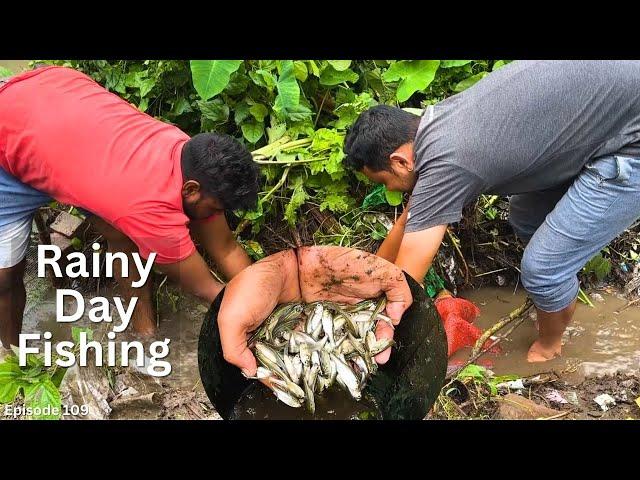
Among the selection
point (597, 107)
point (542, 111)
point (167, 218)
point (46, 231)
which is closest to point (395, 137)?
point (542, 111)

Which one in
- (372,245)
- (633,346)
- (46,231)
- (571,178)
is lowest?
(633,346)

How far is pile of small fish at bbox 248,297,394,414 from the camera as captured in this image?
173cm

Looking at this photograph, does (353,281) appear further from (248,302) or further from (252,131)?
(252,131)

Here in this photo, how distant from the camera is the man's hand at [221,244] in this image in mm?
1871

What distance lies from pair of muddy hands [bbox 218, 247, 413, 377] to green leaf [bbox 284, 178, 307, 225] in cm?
36

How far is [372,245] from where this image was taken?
2.27 m

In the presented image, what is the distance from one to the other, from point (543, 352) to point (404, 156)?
109 cm

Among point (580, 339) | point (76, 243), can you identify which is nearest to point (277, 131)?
point (76, 243)

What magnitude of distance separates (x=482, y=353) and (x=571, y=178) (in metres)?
0.74

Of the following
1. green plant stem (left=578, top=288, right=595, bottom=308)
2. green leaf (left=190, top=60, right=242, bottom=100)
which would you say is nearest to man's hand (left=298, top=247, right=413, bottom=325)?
green leaf (left=190, top=60, right=242, bottom=100)

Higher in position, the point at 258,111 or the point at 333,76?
the point at 333,76

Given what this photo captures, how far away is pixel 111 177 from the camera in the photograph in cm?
169

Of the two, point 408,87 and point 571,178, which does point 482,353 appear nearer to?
point 571,178

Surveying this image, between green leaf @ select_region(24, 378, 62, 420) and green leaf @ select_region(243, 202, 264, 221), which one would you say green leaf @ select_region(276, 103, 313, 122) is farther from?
green leaf @ select_region(24, 378, 62, 420)
